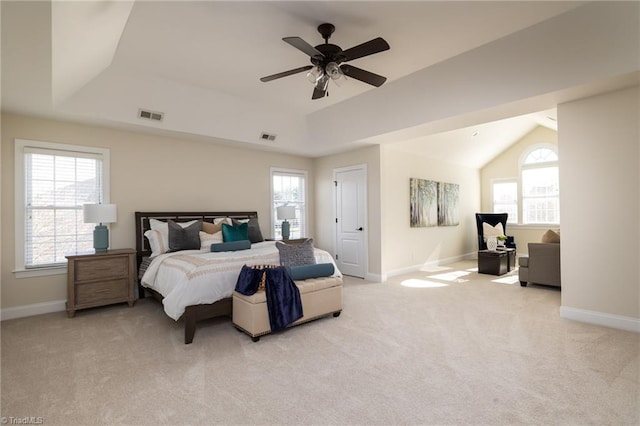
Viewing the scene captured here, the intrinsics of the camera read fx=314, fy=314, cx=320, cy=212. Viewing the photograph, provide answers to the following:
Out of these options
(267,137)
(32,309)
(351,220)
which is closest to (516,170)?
(351,220)

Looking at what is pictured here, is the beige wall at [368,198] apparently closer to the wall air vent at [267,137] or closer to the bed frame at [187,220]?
the wall air vent at [267,137]

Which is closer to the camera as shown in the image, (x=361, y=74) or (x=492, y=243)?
(x=361, y=74)

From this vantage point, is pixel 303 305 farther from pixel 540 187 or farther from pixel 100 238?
pixel 540 187

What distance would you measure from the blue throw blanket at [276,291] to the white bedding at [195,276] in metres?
0.21

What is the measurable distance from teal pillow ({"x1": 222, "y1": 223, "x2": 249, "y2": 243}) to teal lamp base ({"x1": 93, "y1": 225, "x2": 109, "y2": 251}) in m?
1.52

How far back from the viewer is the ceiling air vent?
4.35 metres

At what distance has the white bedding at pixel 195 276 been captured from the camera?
10.4ft

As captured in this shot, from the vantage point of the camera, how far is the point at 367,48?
108 inches

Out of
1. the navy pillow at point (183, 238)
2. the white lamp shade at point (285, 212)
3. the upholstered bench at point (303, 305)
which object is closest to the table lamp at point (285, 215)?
the white lamp shade at point (285, 212)

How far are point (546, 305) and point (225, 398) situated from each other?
4.18 m

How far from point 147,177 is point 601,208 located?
598 cm

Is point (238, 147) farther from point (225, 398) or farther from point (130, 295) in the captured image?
point (225, 398)

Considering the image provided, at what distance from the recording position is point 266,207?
20.7 ft

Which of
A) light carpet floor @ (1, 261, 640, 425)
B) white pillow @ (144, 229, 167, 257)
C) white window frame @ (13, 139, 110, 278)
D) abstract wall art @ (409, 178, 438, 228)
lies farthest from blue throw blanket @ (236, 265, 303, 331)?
abstract wall art @ (409, 178, 438, 228)
